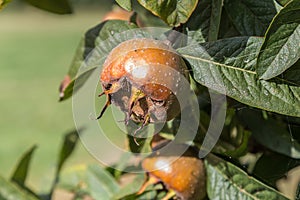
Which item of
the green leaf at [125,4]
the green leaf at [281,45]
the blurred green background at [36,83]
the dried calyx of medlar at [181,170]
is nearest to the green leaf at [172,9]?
the green leaf at [125,4]

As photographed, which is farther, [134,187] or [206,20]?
[134,187]

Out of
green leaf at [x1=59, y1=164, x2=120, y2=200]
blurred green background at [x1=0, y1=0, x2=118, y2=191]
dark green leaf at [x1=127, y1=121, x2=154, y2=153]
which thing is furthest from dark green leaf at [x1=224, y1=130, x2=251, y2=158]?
blurred green background at [x1=0, y1=0, x2=118, y2=191]

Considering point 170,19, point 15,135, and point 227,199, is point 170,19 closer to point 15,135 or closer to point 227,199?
point 227,199

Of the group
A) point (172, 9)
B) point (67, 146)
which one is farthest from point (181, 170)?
point (67, 146)

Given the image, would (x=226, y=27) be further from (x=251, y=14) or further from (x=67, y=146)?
(x=67, y=146)

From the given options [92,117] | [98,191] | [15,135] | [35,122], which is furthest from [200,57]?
[35,122]

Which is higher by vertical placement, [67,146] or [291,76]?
[291,76]

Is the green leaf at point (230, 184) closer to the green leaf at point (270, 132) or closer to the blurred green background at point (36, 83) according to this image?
the green leaf at point (270, 132)
